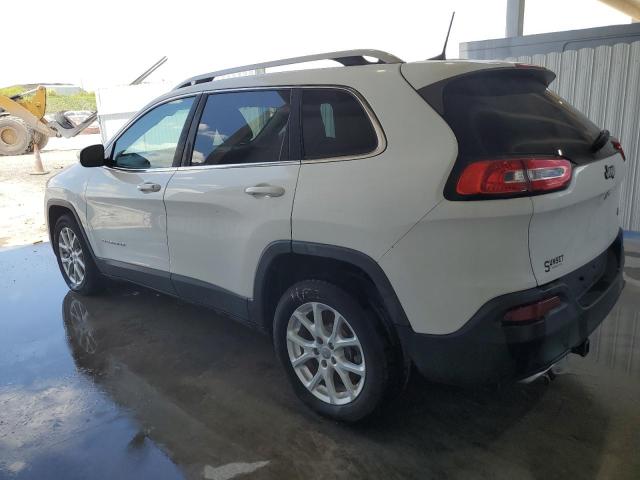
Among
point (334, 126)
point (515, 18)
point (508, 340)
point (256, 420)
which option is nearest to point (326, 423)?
point (256, 420)

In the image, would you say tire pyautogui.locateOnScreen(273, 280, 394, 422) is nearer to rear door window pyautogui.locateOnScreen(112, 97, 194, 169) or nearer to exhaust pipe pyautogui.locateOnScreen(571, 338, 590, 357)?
exhaust pipe pyautogui.locateOnScreen(571, 338, 590, 357)

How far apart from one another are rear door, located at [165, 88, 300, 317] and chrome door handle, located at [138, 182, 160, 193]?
151mm

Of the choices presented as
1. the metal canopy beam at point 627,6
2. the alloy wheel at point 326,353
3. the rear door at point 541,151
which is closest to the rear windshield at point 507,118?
the rear door at point 541,151

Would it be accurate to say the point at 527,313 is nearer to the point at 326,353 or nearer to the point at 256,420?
the point at 326,353

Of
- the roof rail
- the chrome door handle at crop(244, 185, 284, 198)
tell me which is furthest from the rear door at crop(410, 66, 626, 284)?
→ the chrome door handle at crop(244, 185, 284, 198)

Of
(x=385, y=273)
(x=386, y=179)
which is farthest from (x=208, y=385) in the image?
(x=386, y=179)

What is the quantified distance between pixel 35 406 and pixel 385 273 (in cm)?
228

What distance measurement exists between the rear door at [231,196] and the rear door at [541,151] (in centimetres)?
87

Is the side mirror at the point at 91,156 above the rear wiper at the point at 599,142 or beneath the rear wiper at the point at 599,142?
beneath

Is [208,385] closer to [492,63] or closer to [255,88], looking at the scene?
[255,88]

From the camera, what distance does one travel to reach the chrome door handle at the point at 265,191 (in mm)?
2637

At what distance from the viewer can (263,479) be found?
2342 mm

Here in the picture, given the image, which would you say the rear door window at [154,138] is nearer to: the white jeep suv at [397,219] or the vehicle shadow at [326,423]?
the white jeep suv at [397,219]

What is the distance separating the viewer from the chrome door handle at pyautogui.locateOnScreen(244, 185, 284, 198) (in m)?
2.64
